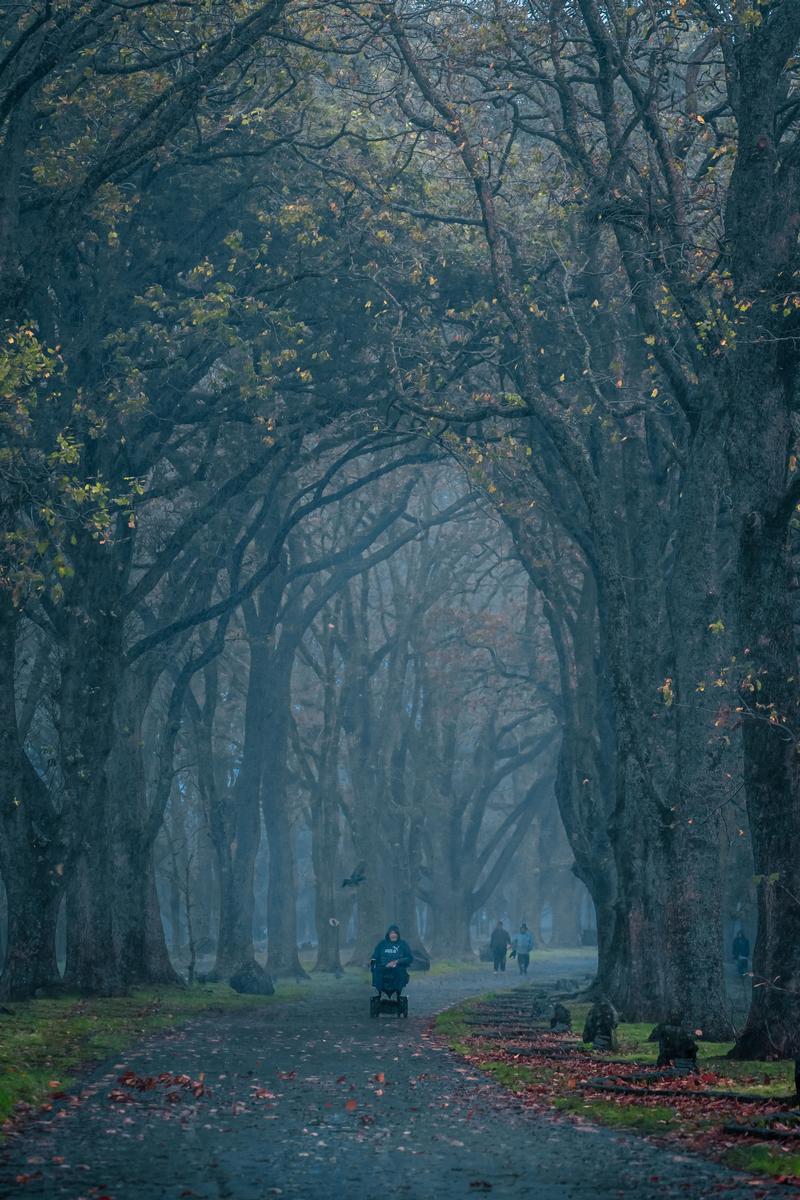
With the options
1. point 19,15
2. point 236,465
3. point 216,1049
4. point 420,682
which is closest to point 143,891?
point 236,465

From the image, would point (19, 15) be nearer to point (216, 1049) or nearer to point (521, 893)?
point (216, 1049)

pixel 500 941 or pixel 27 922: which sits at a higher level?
pixel 27 922

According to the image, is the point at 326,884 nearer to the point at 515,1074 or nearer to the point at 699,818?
the point at 699,818

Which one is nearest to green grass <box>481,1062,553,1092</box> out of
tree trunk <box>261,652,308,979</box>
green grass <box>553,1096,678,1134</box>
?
green grass <box>553,1096,678,1134</box>

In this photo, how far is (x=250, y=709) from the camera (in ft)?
129

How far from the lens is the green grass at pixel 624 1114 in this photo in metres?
12.0

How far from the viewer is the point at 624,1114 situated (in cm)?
1266

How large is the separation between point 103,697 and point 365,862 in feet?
66.0

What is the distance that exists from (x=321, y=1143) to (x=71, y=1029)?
32.3ft

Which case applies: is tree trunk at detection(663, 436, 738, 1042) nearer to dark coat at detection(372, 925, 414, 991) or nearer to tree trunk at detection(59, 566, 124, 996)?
dark coat at detection(372, 925, 414, 991)

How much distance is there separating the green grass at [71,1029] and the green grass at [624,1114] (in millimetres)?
4515

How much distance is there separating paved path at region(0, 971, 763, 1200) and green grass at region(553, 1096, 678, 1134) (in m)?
0.35

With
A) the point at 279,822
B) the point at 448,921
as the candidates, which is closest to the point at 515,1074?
the point at 279,822

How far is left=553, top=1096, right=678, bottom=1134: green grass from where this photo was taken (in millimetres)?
12031
